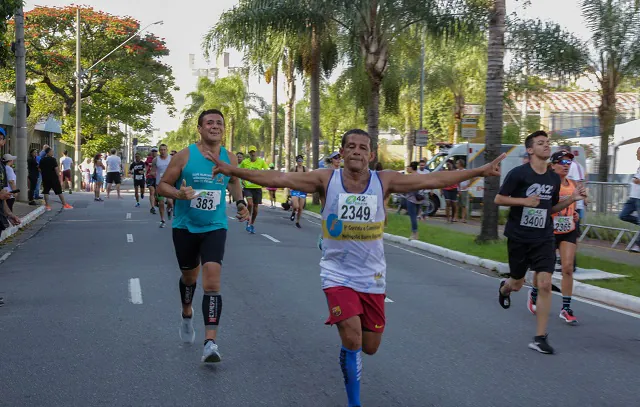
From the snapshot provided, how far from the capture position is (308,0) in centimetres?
2453

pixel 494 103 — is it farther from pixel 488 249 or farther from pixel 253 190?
pixel 253 190

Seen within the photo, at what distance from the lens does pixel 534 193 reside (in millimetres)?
7668

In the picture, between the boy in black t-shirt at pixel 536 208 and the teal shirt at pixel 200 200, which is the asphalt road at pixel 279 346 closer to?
the boy in black t-shirt at pixel 536 208

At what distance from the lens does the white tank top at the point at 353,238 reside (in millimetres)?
5227

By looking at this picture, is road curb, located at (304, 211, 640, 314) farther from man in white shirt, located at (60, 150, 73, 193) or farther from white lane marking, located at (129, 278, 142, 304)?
man in white shirt, located at (60, 150, 73, 193)

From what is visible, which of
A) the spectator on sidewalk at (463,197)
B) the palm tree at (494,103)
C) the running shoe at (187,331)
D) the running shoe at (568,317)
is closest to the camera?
the running shoe at (187,331)

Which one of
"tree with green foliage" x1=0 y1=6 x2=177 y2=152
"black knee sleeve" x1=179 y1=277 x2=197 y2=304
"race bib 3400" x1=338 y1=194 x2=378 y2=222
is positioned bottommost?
"black knee sleeve" x1=179 y1=277 x2=197 y2=304

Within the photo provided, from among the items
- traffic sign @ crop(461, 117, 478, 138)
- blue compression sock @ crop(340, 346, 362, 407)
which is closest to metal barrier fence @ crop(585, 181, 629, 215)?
traffic sign @ crop(461, 117, 478, 138)

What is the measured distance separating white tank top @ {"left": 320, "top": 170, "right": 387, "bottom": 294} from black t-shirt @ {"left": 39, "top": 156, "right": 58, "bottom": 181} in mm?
A: 21284

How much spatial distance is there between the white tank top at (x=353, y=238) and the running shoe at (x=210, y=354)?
5.12 feet

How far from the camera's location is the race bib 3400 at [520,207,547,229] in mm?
7684

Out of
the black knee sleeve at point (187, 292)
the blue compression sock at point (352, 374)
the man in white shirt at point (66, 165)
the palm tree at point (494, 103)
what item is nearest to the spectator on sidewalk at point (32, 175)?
the man in white shirt at point (66, 165)

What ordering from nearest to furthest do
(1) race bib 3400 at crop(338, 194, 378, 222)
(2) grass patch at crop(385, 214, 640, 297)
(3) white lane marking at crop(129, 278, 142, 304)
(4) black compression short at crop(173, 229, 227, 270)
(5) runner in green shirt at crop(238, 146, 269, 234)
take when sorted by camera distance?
(1) race bib 3400 at crop(338, 194, 378, 222)
(4) black compression short at crop(173, 229, 227, 270)
(3) white lane marking at crop(129, 278, 142, 304)
(2) grass patch at crop(385, 214, 640, 297)
(5) runner in green shirt at crop(238, 146, 269, 234)

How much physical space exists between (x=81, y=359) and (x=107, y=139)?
41369 millimetres
